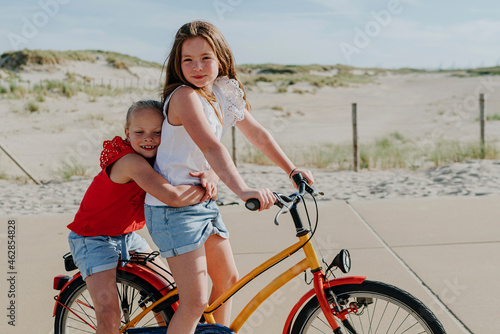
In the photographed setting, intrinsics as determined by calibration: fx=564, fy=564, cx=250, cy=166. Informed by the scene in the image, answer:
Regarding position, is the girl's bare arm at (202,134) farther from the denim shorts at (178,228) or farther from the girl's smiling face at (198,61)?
the denim shorts at (178,228)

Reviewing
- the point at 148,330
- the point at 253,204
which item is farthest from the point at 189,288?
the point at 253,204

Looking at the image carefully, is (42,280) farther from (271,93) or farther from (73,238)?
(271,93)

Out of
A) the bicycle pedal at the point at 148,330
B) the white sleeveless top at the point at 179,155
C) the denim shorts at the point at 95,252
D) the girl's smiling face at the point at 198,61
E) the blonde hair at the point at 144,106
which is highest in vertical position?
the girl's smiling face at the point at 198,61

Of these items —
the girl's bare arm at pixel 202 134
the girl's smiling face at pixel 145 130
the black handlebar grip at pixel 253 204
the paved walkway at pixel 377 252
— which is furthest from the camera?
the paved walkway at pixel 377 252

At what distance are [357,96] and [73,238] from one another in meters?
34.3

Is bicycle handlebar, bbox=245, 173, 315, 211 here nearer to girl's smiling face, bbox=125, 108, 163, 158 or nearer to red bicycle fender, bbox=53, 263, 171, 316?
girl's smiling face, bbox=125, 108, 163, 158

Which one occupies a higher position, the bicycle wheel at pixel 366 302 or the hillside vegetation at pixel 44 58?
the hillside vegetation at pixel 44 58

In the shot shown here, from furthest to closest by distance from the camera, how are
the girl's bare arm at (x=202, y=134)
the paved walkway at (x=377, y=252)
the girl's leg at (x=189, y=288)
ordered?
1. the paved walkway at (x=377, y=252)
2. the girl's leg at (x=189, y=288)
3. the girl's bare arm at (x=202, y=134)

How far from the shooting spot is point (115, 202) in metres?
2.47

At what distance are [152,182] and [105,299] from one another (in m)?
0.57

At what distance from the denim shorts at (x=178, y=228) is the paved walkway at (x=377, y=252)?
3.91 ft

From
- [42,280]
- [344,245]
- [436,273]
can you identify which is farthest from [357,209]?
[42,280]

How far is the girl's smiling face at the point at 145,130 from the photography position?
237 cm

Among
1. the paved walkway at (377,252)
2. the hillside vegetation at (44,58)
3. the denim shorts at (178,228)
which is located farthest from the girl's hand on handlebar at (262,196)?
the hillside vegetation at (44,58)
